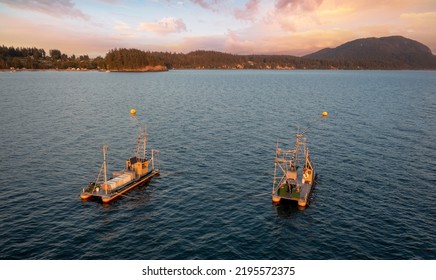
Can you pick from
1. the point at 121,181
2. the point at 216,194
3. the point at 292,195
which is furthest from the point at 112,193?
the point at 292,195

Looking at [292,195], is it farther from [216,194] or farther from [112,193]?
[112,193]

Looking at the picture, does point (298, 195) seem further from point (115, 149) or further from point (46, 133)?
point (46, 133)

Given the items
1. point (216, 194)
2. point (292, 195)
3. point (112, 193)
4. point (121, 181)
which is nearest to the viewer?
point (292, 195)

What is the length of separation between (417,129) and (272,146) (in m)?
52.2

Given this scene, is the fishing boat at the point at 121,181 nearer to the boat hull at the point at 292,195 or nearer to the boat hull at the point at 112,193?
the boat hull at the point at 112,193

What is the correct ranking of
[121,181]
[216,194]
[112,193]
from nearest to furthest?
[112,193] < [216,194] < [121,181]

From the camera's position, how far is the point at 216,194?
56.4 meters

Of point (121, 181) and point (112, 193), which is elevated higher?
point (121, 181)

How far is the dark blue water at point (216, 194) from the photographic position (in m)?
41.0

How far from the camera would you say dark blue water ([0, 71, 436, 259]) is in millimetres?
41000

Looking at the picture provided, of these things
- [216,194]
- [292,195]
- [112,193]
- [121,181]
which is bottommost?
[216,194]

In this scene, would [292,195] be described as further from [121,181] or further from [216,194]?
[121,181]

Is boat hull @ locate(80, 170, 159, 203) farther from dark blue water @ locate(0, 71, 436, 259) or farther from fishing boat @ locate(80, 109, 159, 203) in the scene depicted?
dark blue water @ locate(0, 71, 436, 259)

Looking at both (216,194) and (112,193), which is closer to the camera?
(112,193)
